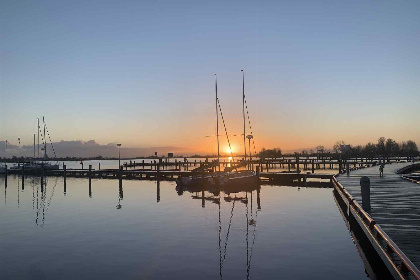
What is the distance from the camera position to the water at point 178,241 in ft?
Result: 47.3

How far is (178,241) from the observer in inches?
760

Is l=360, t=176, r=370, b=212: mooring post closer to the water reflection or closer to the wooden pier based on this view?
the wooden pier

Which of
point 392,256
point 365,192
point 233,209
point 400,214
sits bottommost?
point 233,209

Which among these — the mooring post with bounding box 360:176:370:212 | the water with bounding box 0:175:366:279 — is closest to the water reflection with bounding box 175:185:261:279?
the water with bounding box 0:175:366:279

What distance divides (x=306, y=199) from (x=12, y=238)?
25282mm

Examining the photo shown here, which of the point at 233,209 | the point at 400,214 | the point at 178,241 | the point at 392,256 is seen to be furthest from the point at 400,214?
the point at 233,209

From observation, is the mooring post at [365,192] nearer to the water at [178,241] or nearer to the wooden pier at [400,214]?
the wooden pier at [400,214]

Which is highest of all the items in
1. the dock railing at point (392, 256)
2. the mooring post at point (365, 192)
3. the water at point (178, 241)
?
the mooring post at point (365, 192)

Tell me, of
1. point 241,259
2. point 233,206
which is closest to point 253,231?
point 241,259

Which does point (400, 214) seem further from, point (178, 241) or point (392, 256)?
point (178, 241)

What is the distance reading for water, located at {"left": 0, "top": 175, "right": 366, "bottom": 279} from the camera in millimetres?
14430

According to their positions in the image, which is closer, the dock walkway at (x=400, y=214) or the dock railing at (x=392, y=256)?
the dock railing at (x=392, y=256)

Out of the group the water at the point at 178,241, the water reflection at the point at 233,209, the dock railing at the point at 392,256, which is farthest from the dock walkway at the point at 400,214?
the water reflection at the point at 233,209

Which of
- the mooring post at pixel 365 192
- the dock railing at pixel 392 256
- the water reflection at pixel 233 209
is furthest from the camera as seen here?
the mooring post at pixel 365 192
